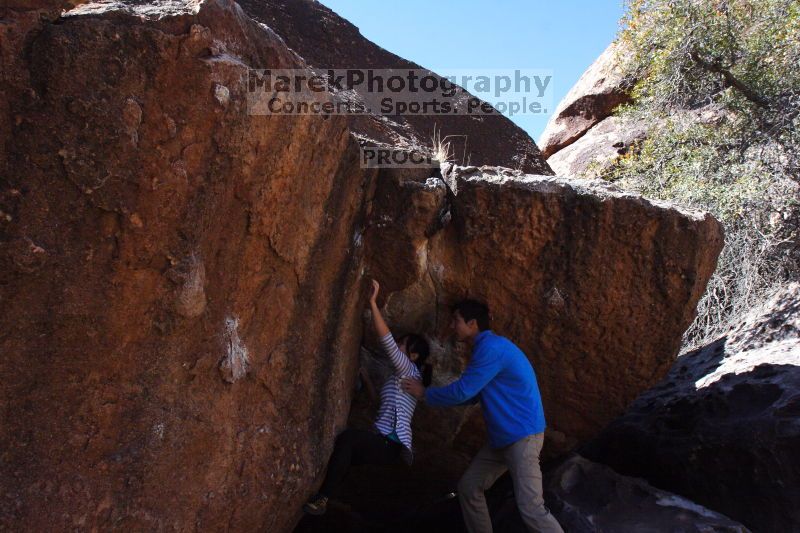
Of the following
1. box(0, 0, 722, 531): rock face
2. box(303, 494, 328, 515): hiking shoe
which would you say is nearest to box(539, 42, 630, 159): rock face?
box(0, 0, 722, 531): rock face

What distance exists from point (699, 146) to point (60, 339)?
8.19 meters

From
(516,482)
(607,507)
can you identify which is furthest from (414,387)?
(607,507)

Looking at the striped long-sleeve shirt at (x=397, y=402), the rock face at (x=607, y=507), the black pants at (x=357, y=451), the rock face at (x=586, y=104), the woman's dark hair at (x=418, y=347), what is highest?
the rock face at (x=586, y=104)

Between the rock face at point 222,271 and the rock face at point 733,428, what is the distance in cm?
62

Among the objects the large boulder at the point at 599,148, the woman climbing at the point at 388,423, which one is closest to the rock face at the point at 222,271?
the woman climbing at the point at 388,423

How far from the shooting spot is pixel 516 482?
3758 mm

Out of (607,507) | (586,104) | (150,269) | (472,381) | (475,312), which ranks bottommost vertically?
(607,507)

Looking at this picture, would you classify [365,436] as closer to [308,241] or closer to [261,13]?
[308,241]

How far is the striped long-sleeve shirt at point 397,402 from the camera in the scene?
3.97 m

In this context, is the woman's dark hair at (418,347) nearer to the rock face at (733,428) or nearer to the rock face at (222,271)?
the rock face at (222,271)

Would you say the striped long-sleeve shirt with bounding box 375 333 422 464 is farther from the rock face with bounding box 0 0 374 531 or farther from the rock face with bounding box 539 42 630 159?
the rock face with bounding box 539 42 630 159

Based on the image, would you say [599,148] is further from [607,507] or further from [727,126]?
[607,507]

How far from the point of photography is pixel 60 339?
253cm

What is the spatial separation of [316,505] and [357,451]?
38cm
